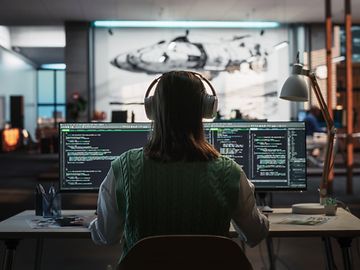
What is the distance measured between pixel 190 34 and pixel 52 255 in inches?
519

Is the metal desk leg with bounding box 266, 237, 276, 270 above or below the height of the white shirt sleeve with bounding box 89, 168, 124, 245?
below

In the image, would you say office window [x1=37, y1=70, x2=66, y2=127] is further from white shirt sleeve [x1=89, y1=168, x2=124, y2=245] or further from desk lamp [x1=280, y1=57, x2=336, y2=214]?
white shirt sleeve [x1=89, y1=168, x2=124, y2=245]

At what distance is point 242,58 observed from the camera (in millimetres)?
18094

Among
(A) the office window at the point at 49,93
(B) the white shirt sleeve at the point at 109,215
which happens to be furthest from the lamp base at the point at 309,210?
(A) the office window at the point at 49,93

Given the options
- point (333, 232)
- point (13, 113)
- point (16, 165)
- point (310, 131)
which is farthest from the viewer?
point (13, 113)

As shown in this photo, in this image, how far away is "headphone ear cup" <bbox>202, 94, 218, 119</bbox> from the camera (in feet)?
6.95

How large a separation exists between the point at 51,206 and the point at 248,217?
1.33 meters

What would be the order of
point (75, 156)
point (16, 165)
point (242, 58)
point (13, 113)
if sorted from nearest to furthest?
point (75, 156)
point (16, 165)
point (242, 58)
point (13, 113)

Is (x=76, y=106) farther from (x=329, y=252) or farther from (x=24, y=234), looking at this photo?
(x=24, y=234)

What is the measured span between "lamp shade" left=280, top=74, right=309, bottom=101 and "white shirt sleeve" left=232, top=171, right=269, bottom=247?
48.0 inches

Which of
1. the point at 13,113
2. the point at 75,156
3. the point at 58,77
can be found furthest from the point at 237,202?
the point at 58,77

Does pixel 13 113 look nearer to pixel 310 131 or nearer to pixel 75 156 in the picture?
pixel 310 131

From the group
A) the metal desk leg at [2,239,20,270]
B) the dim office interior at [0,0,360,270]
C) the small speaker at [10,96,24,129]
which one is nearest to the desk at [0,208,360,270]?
the metal desk leg at [2,239,20,270]

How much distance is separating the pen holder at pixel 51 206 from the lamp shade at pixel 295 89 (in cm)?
123
